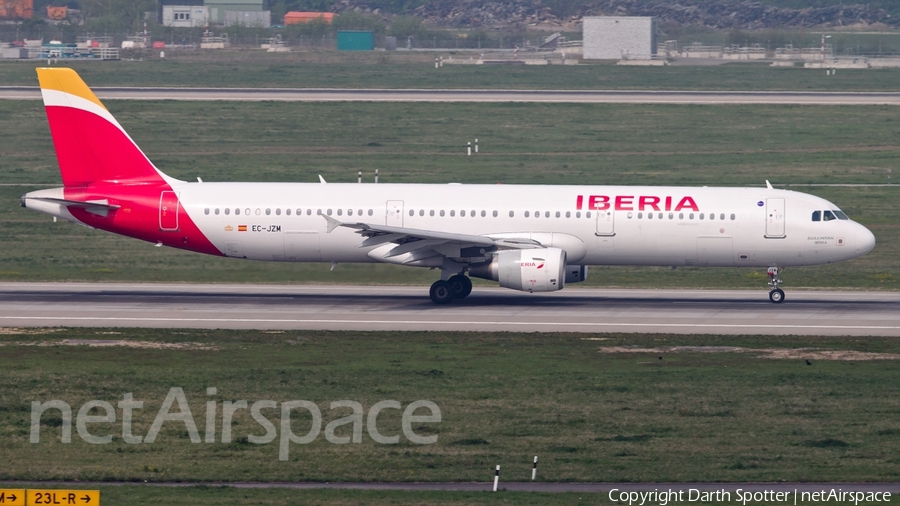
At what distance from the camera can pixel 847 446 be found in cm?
2364

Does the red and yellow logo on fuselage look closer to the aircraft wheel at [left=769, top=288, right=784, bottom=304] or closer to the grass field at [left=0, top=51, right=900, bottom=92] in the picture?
the aircraft wheel at [left=769, top=288, right=784, bottom=304]

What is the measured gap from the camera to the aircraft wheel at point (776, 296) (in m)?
42.2

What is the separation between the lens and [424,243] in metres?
40.9

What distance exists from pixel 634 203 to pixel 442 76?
218 ft

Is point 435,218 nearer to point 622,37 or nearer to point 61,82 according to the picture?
point 61,82

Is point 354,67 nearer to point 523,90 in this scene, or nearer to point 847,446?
point 523,90

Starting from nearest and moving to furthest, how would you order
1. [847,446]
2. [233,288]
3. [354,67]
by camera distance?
1. [847,446]
2. [233,288]
3. [354,67]

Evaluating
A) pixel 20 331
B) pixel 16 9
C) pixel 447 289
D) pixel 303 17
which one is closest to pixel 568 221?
pixel 447 289

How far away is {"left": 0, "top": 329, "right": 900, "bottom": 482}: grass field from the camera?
72.8 ft

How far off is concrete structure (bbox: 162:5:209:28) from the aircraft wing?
124 metres

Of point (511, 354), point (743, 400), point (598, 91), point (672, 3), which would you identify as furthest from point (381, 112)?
point (672, 3)

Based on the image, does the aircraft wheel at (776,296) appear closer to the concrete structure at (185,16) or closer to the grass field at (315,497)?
the grass field at (315,497)

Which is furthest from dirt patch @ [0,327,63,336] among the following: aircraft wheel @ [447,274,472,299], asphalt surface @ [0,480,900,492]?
asphalt surface @ [0,480,900,492]

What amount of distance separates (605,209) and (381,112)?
46.3 m
